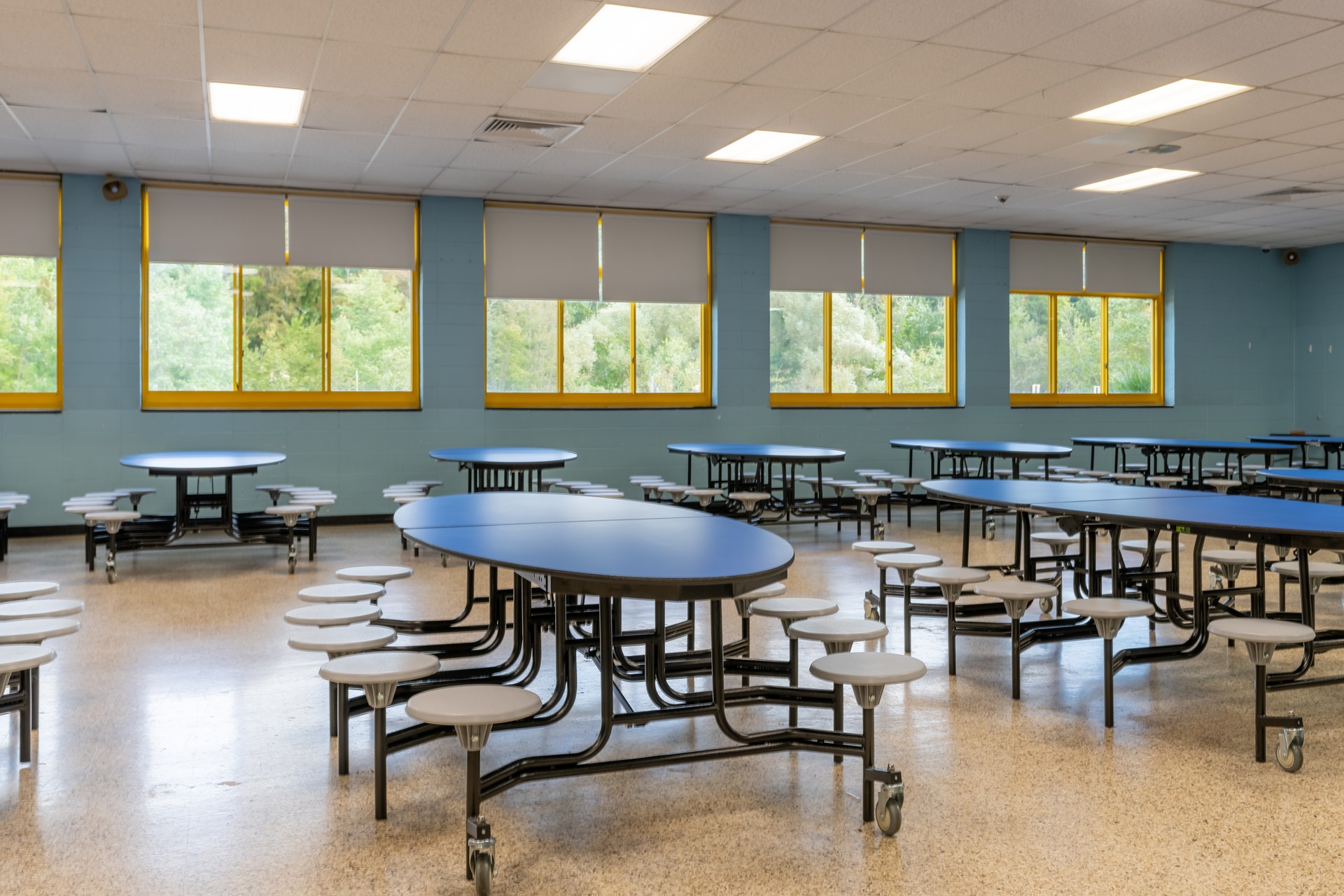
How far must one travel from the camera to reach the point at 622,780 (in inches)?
120

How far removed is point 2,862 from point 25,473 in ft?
23.0

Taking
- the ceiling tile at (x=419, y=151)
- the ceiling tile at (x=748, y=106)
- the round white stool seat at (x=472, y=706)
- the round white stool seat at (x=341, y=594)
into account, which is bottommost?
the round white stool seat at (x=472, y=706)

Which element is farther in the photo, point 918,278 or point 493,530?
point 918,278

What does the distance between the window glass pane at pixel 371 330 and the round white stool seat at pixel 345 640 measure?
6.50m

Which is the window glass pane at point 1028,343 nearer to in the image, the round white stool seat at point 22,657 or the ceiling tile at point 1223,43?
the ceiling tile at point 1223,43

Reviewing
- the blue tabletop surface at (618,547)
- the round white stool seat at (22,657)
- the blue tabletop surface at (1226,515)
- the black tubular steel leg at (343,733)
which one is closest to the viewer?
the blue tabletop surface at (618,547)

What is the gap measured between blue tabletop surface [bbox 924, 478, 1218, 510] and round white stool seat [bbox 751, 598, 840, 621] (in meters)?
0.98

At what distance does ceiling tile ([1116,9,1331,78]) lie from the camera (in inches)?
198

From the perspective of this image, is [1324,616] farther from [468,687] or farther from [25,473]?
[25,473]

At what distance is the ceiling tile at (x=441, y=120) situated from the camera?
21.5 feet

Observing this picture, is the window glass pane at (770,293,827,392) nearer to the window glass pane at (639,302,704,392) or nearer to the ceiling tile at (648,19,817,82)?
the window glass pane at (639,302,704,392)

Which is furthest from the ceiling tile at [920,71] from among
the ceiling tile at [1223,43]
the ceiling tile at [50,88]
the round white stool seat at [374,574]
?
the ceiling tile at [50,88]

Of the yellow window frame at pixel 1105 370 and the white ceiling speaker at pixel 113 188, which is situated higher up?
the white ceiling speaker at pixel 113 188

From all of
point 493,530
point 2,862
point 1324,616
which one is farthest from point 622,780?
point 1324,616
